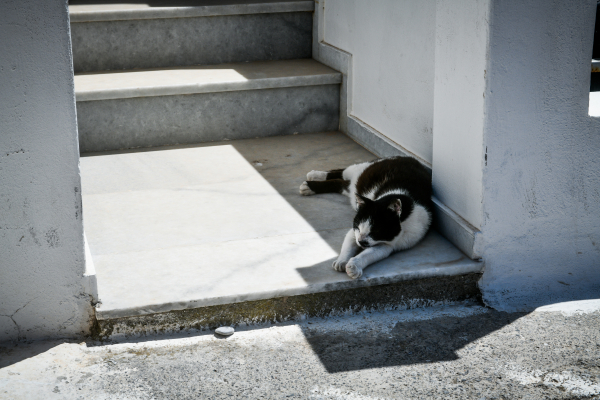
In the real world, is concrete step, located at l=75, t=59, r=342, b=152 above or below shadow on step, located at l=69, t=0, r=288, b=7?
below

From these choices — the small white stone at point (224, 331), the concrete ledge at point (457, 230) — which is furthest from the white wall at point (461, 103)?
the small white stone at point (224, 331)

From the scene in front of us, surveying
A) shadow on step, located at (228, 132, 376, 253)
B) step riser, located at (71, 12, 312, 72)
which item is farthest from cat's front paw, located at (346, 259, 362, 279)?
step riser, located at (71, 12, 312, 72)

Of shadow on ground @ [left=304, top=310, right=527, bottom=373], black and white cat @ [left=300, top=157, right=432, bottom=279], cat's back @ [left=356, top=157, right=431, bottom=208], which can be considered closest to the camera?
shadow on ground @ [left=304, top=310, right=527, bottom=373]

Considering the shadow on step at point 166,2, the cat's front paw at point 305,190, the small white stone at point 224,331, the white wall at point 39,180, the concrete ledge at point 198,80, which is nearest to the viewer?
the white wall at point 39,180

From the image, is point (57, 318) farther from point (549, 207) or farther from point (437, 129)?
point (549, 207)

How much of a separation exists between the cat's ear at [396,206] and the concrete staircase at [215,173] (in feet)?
0.64

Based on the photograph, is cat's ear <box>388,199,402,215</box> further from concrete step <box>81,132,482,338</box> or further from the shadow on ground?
the shadow on ground

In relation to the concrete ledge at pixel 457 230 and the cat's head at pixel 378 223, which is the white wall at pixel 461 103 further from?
the cat's head at pixel 378 223

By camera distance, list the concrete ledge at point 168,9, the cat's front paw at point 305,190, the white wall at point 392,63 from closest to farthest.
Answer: the white wall at point 392,63, the cat's front paw at point 305,190, the concrete ledge at point 168,9

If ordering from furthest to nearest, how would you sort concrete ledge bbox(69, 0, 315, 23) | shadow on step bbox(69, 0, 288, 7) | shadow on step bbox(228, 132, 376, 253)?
shadow on step bbox(69, 0, 288, 7) < concrete ledge bbox(69, 0, 315, 23) < shadow on step bbox(228, 132, 376, 253)

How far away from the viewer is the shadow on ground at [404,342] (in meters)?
2.20

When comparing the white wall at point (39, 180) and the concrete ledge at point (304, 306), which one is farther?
the concrete ledge at point (304, 306)

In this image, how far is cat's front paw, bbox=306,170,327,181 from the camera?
3.41 meters

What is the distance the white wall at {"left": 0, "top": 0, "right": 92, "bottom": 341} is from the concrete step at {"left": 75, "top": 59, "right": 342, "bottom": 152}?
5.97 ft
